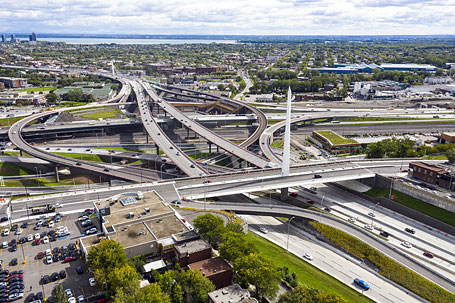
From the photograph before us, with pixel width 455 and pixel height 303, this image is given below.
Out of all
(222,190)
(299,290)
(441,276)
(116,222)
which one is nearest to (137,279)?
(116,222)

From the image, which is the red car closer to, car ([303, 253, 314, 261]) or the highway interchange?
the highway interchange

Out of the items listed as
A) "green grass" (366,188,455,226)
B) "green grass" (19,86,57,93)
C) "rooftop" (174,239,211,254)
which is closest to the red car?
Result: "rooftop" (174,239,211,254)

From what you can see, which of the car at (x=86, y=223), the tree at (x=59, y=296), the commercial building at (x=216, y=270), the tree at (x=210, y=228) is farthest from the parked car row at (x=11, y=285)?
the tree at (x=210, y=228)

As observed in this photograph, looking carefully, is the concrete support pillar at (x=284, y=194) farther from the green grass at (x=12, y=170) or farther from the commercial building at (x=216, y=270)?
the green grass at (x=12, y=170)

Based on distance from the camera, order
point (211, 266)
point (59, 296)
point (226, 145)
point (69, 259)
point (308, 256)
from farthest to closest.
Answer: point (226, 145), point (308, 256), point (69, 259), point (211, 266), point (59, 296)

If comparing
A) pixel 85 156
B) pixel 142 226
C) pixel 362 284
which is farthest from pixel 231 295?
pixel 85 156

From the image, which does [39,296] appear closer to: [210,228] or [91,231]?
[91,231]

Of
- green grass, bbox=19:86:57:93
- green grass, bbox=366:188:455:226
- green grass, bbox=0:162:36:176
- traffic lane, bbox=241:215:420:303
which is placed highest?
green grass, bbox=19:86:57:93
